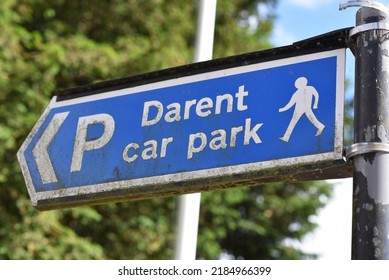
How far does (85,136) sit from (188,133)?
1.03 ft

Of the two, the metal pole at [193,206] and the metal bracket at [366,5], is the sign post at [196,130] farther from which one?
the metal pole at [193,206]

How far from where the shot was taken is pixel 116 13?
374 inches

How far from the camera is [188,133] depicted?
1.80 m

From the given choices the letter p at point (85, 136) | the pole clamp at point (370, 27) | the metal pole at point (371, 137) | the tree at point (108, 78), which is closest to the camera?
the metal pole at point (371, 137)

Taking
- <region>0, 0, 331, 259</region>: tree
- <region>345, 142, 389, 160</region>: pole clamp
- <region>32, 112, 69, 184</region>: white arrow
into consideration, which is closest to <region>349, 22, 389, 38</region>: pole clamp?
<region>345, 142, 389, 160</region>: pole clamp

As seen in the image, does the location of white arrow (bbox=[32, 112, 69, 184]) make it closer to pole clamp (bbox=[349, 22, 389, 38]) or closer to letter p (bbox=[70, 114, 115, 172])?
letter p (bbox=[70, 114, 115, 172])

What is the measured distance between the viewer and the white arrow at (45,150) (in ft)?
6.36

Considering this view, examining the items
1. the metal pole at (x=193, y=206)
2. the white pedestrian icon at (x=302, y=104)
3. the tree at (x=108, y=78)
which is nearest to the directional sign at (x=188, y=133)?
the white pedestrian icon at (x=302, y=104)

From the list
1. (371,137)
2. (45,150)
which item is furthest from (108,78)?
(371,137)

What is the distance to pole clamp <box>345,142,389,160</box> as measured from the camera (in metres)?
1.52

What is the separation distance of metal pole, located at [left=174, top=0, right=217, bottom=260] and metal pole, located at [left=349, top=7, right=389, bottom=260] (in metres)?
2.01
